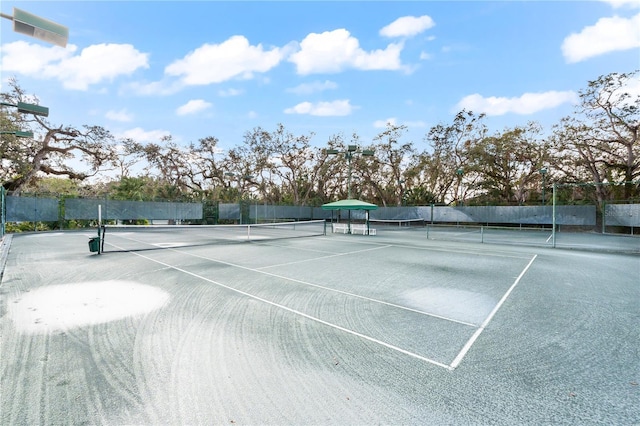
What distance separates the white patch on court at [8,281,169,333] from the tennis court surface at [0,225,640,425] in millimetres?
39

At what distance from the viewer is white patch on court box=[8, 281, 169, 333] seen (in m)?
4.63

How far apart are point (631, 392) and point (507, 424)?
1.53 m

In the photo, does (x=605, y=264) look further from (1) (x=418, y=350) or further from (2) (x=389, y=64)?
(2) (x=389, y=64)

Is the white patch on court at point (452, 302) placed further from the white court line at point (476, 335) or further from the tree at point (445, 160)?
the tree at point (445, 160)

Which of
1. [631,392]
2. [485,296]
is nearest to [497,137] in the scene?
[485,296]

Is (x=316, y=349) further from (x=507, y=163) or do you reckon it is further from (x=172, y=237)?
(x=507, y=163)

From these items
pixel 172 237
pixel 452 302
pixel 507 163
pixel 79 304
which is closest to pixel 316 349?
pixel 452 302

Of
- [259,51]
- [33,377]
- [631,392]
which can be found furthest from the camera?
[259,51]

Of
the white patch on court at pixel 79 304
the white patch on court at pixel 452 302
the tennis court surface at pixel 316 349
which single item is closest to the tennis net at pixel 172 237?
the white patch on court at pixel 79 304

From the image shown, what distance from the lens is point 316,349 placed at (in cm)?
384

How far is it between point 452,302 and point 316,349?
328cm

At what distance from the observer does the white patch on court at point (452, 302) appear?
17.0 ft

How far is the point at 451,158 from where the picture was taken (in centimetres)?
3741

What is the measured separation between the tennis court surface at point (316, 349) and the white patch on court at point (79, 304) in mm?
39
